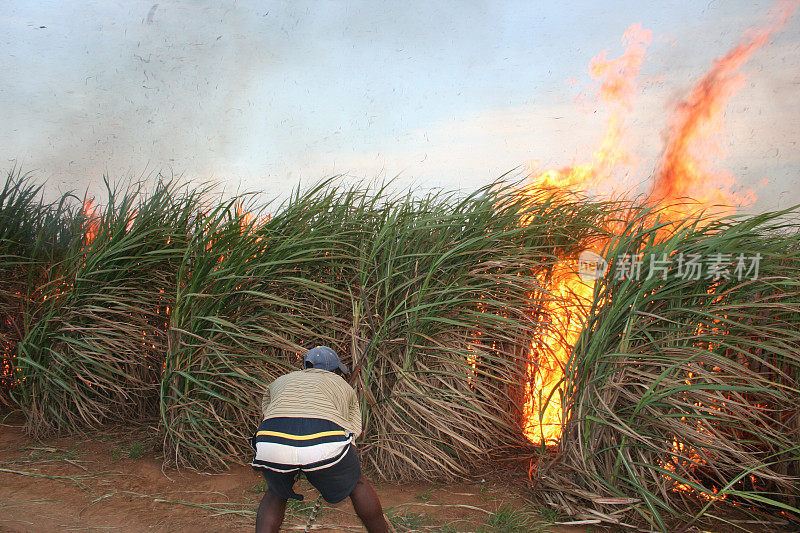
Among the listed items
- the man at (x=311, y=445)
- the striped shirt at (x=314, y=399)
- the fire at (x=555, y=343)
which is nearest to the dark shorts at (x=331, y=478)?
the man at (x=311, y=445)

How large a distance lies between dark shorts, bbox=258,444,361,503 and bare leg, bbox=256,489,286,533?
32mm

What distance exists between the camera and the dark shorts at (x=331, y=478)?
1938 mm

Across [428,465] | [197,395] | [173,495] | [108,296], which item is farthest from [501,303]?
[108,296]

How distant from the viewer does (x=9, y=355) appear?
12.5ft

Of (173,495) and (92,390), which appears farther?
(92,390)

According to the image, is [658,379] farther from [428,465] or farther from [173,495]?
[173,495]

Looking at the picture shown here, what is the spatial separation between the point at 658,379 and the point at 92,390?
11.3 feet

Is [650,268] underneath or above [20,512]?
above

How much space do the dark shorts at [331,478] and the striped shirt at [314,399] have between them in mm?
131

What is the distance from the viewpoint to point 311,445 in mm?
1878

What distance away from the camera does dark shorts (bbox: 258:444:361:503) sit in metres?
1.94

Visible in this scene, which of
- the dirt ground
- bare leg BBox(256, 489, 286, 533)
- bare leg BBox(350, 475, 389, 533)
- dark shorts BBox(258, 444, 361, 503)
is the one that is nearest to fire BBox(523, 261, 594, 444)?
the dirt ground

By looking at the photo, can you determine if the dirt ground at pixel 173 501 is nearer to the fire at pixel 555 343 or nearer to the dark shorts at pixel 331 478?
the fire at pixel 555 343

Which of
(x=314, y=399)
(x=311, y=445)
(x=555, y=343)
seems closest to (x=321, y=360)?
(x=314, y=399)
